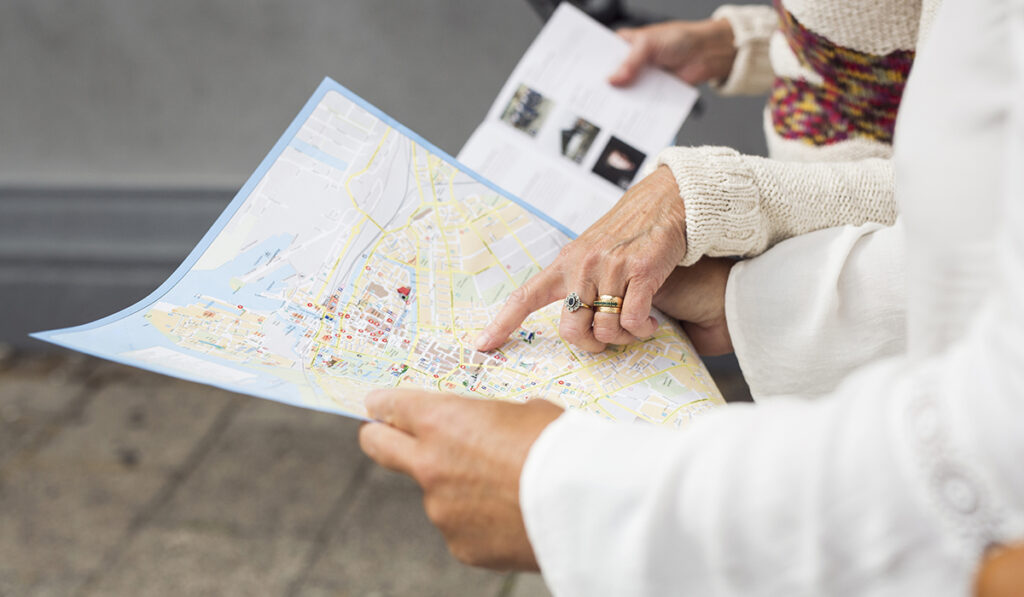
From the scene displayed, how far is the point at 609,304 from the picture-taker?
772mm

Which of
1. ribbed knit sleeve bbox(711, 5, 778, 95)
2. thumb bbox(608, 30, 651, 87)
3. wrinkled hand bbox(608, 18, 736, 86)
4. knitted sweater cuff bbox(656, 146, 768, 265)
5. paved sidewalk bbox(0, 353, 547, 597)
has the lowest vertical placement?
paved sidewalk bbox(0, 353, 547, 597)

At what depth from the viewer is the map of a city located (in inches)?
27.0

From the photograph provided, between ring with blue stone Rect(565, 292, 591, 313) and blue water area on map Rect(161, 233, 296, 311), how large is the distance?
0.89 feet

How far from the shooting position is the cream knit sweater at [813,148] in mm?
790

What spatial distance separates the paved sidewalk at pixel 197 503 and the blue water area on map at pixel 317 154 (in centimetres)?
93

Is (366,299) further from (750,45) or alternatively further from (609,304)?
(750,45)

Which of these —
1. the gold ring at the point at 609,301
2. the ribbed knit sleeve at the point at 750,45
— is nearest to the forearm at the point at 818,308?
the gold ring at the point at 609,301

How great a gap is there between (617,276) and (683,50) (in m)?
0.57

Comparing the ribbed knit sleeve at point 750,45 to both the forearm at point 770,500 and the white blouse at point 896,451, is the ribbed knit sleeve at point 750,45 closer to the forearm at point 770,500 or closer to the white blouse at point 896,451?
the white blouse at point 896,451

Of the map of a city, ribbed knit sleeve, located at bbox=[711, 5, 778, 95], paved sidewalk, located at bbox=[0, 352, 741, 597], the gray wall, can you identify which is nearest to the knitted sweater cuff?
the map of a city

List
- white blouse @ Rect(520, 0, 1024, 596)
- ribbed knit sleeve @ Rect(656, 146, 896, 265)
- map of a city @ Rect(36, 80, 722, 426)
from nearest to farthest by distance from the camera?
white blouse @ Rect(520, 0, 1024, 596) < map of a city @ Rect(36, 80, 722, 426) < ribbed knit sleeve @ Rect(656, 146, 896, 265)

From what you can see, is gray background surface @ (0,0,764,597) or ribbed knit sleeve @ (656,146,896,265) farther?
gray background surface @ (0,0,764,597)

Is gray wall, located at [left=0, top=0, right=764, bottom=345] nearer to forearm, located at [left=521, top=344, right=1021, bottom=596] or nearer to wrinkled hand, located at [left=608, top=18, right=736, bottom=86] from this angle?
wrinkled hand, located at [left=608, top=18, right=736, bottom=86]

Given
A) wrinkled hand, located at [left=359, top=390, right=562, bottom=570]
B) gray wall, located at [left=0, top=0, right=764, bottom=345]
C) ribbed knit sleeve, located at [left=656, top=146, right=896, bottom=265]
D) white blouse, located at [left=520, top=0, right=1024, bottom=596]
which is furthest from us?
gray wall, located at [left=0, top=0, right=764, bottom=345]
